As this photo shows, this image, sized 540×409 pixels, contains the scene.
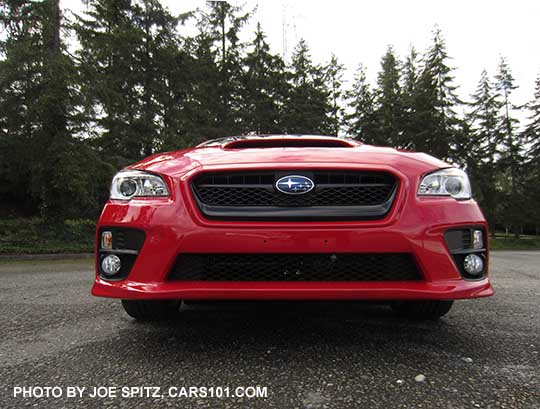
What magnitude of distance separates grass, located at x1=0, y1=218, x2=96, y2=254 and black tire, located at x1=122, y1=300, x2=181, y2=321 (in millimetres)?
7091

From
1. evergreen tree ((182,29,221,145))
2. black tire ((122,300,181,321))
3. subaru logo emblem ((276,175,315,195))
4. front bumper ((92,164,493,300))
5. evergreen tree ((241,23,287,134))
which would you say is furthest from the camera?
evergreen tree ((241,23,287,134))

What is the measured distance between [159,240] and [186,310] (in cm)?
101

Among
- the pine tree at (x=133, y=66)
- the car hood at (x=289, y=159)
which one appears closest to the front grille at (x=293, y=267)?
the car hood at (x=289, y=159)

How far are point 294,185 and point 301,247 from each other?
0.30 m

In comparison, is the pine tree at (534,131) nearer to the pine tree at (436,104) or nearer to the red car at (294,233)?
the pine tree at (436,104)

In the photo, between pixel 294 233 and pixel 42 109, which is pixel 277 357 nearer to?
pixel 294 233

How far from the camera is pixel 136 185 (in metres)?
1.69

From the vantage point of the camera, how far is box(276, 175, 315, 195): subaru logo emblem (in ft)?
5.20

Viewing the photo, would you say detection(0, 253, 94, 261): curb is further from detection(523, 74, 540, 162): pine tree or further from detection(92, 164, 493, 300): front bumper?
detection(523, 74, 540, 162): pine tree

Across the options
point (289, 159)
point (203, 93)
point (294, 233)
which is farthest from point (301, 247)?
point (203, 93)

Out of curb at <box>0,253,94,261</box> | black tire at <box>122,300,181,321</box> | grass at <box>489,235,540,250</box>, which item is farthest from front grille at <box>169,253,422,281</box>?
grass at <box>489,235,540,250</box>

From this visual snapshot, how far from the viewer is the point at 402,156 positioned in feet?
5.82

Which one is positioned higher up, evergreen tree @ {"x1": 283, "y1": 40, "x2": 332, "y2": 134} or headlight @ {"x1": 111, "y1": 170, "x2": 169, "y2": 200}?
evergreen tree @ {"x1": 283, "y1": 40, "x2": 332, "y2": 134}

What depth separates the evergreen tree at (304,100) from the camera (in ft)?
59.2
